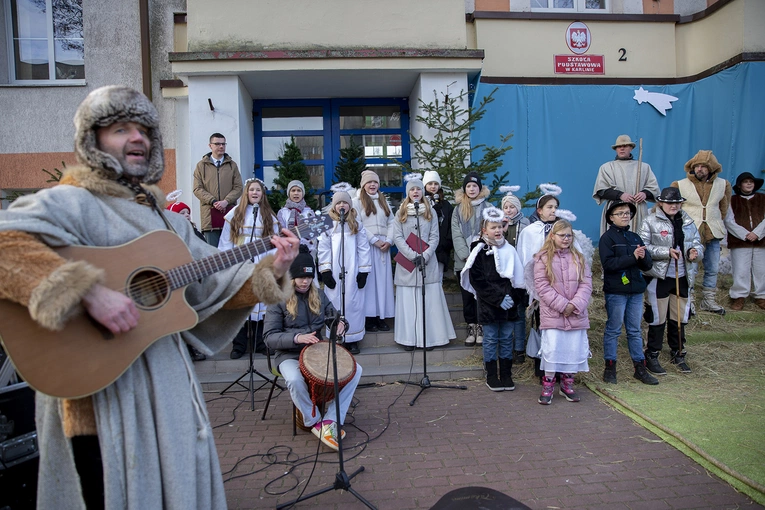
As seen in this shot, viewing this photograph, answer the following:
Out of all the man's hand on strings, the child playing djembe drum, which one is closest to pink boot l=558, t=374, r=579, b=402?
the child playing djembe drum

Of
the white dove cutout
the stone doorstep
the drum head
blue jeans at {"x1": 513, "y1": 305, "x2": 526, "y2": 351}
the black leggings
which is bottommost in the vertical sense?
the stone doorstep

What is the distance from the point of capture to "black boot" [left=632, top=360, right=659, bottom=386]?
629cm

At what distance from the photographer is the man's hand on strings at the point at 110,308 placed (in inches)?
81.4

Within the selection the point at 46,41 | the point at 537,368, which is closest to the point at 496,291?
the point at 537,368

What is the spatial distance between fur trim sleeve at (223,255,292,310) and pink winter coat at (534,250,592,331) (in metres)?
3.93

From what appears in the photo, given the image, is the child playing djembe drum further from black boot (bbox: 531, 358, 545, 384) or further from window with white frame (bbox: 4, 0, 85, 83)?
window with white frame (bbox: 4, 0, 85, 83)

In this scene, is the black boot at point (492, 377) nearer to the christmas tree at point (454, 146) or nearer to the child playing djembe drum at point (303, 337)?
the child playing djembe drum at point (303, 337)

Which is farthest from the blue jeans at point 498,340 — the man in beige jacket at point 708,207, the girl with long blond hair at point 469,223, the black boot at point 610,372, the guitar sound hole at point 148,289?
the guitar sound hole at point 148,289

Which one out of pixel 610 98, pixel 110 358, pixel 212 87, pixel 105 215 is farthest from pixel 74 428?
pixel 610 98

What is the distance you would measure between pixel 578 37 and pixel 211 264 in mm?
10488

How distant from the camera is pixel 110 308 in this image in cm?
209

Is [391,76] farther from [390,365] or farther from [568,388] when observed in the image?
[568,388]

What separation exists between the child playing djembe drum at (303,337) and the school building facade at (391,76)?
4.87 m

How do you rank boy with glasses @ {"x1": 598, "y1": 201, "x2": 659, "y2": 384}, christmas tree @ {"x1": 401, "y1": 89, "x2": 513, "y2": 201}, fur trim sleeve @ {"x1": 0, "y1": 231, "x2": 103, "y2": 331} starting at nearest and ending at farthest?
1. fur trim sleeve @ {"x1": 0, "y1": 231, "x2": 103, "y2": 331}
2. boy with glasses @ {"x1": 598, "y1": 201, "x2": 659, "y2": 384}
3. christmas tree @ {"x1": 401, "y1": 89, "x2": 513, "y2": 201}
